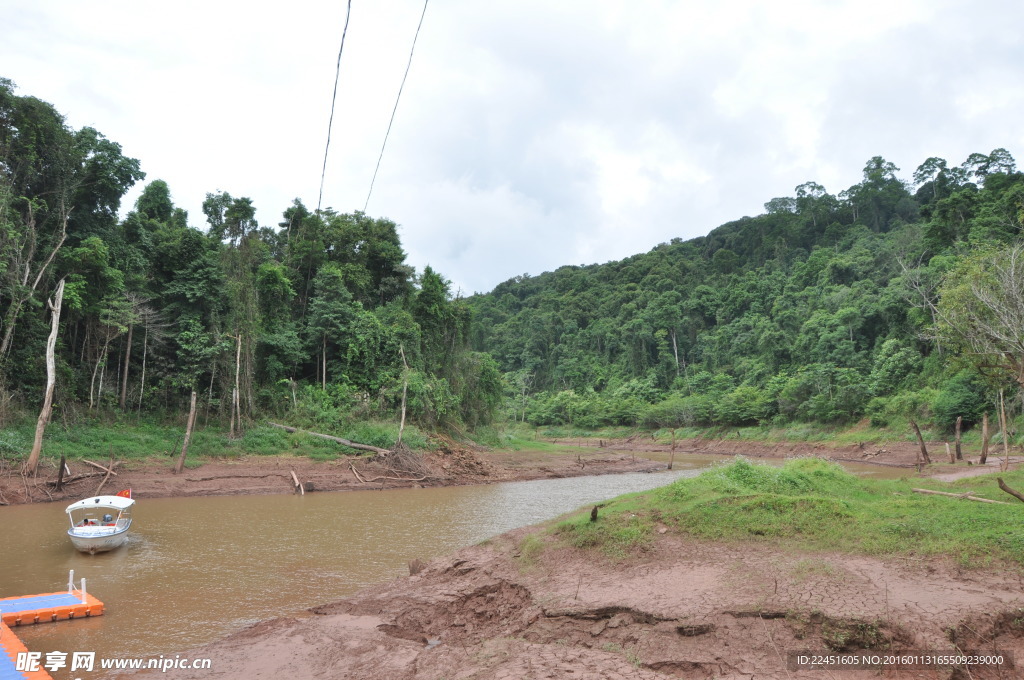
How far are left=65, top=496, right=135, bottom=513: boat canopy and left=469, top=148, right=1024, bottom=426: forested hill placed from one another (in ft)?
93.2

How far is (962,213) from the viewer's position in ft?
179

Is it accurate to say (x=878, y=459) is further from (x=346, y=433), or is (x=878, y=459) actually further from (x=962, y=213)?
(x=346, y=433)

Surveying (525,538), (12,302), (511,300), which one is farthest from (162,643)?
(511,300)

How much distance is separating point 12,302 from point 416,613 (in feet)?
81.9

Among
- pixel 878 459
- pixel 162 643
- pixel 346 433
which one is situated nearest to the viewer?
pixel 162 643

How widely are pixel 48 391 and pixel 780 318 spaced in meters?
67.6

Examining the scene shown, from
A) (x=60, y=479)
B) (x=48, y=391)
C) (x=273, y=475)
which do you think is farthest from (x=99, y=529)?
(x=273, y=475)

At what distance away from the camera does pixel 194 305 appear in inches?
1259

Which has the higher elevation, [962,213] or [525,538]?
[962,213]

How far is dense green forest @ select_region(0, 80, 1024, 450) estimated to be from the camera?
2545 cm

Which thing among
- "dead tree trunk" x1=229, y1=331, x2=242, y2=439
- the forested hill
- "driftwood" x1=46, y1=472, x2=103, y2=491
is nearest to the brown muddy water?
"driftwood" x1=46, y1=472, x2=103, y2=491

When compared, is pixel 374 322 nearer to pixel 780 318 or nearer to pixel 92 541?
pixel 92 541

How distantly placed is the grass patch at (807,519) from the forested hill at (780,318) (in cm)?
1412

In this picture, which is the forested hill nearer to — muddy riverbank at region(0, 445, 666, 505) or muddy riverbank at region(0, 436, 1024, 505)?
muddy riverbank at region(0, 436, 1024, 505)
